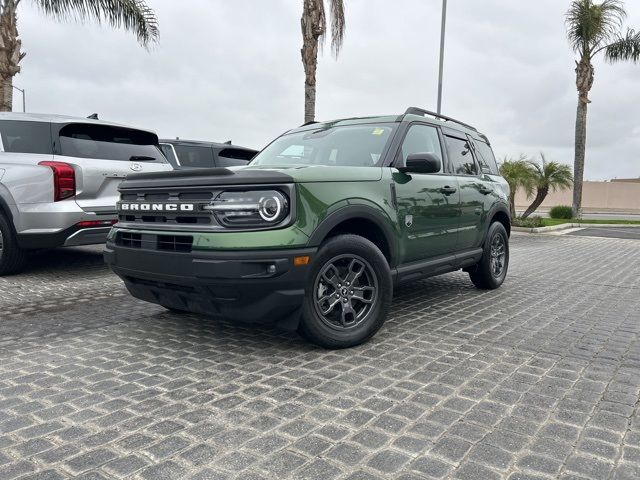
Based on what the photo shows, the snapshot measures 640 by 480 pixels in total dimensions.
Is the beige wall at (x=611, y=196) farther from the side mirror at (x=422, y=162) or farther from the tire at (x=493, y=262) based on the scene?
the side mirror at (x=422, y=162)

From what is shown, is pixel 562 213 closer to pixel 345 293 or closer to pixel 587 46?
pixel 587 46

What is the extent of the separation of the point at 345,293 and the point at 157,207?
1.50 meters

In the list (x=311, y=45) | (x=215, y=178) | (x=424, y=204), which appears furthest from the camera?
(x=311, y=45)

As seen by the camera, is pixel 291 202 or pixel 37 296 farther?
pixel 37 296

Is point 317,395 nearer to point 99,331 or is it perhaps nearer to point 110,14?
point 99,331

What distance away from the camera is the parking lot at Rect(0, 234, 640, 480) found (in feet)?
7.48

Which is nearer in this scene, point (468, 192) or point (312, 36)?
point (468, 192)

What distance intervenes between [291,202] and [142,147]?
4.45 meters

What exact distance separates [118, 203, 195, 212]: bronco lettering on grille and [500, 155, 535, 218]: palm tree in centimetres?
1780

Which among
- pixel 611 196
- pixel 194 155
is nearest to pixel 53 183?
pixel 194 155

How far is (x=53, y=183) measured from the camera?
5949mm

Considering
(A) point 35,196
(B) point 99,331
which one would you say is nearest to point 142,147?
(A) point 35,196

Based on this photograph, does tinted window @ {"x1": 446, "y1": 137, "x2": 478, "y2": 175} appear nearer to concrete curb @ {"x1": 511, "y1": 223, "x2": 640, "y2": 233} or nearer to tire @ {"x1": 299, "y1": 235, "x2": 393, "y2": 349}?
tire @ {"x1": 299, "y1": 235, "x2": 393, "y2": 349}

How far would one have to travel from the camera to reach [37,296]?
18.1ft
